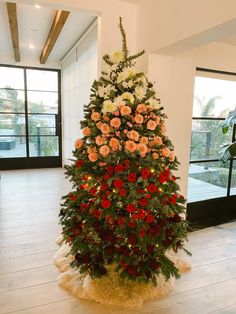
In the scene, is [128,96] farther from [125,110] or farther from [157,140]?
[157,140]

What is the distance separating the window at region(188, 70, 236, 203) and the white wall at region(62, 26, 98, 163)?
5.23ft

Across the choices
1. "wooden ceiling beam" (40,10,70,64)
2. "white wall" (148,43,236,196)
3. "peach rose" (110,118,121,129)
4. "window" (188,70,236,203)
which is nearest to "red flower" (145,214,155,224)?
"peach rose" (110,118,121,129)

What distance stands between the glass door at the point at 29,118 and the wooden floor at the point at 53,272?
8.94 feet

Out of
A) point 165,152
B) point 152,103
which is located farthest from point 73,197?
point 152,103

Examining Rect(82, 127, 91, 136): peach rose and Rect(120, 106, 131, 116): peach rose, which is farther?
Rect(82, 127, 91, 136): peach rose

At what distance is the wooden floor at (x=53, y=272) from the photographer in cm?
193

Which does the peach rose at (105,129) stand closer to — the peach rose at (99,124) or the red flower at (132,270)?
the peach rose at (99,124)

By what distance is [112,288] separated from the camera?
208 cm

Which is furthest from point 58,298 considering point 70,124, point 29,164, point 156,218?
point 29,164

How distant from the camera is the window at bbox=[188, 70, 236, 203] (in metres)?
3.34

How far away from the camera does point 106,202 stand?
195cm

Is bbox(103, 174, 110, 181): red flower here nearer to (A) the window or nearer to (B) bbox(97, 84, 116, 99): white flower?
(B) bbox(97, 84, 116, 99): white flower

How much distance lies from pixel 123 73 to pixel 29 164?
5265 mm

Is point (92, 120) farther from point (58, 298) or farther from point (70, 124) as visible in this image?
point (70, 124)
